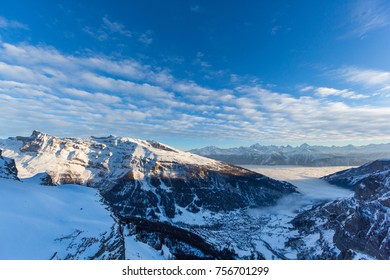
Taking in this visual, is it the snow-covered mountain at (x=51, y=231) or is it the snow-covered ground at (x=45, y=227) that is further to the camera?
the snow-covered mountain at (x=51, y=231)

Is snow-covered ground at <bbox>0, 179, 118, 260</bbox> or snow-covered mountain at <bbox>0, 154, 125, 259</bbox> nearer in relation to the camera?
snow-covered ground at <bbox>0, 179, 118, 260</bbox>

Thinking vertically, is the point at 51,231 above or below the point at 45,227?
below

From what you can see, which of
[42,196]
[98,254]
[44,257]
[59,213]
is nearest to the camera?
[44,257]

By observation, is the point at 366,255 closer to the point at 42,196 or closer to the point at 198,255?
the point at 198,255

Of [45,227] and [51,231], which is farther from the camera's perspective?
[45,227]
